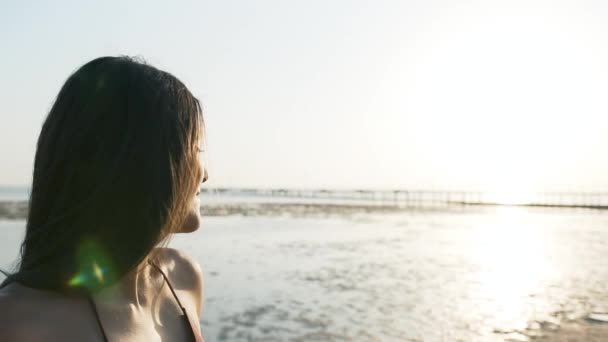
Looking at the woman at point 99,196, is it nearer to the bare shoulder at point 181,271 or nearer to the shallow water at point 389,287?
the bare shoulder at point 181,271

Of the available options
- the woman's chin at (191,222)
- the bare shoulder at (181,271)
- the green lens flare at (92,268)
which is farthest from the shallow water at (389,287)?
the green lens flare at (92,268)

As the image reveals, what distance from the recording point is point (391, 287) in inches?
495

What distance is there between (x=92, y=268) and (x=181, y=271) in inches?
26.4

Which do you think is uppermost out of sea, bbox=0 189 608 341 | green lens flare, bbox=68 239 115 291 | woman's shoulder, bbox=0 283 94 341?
green lens flare, bbox=68 239 115 291

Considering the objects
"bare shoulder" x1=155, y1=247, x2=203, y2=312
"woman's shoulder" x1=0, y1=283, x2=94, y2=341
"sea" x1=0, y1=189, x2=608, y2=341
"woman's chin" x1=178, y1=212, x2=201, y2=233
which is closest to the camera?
"woman's shoulder" x1=0, y1=283, x2=94, y2=341

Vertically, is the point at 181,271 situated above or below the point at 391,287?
above

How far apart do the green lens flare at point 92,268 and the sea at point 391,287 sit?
6.99 m

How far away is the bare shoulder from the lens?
7.04 feet

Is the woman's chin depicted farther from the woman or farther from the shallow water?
the shallow water

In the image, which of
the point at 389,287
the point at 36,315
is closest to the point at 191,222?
the point at 36,315

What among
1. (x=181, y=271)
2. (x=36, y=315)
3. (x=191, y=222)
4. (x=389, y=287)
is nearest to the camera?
(x=36, y=315)

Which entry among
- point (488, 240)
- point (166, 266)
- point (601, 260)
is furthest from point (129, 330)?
point (488, 240)

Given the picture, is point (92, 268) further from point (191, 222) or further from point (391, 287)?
point (391, 287)

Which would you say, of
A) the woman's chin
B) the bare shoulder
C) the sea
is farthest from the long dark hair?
the sea
